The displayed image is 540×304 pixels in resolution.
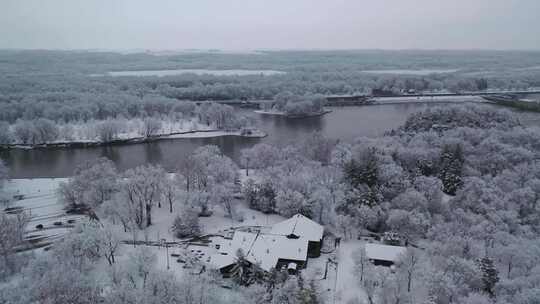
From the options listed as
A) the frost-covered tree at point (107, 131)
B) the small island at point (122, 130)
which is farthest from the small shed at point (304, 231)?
the frost-covered tree at point (107, 131)

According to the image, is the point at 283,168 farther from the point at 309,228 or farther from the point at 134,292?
the point at 134,292

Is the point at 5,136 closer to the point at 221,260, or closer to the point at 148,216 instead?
the point at 148,216

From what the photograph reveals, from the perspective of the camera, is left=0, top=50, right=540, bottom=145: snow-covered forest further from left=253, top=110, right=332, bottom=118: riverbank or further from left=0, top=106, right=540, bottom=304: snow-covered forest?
left=0, top=106, right=540, bottom=304: snow-covered forest

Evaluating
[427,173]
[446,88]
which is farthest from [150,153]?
[446,88]

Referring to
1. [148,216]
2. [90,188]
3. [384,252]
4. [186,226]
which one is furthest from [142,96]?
[384,252]

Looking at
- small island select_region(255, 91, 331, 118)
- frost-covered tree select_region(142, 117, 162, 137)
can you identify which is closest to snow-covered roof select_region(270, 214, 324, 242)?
frost-covered tree select_region(142, 117, 162, 137)

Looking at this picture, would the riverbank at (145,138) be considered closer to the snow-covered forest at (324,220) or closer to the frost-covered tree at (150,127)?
the frost-covered tree at (150,127)
